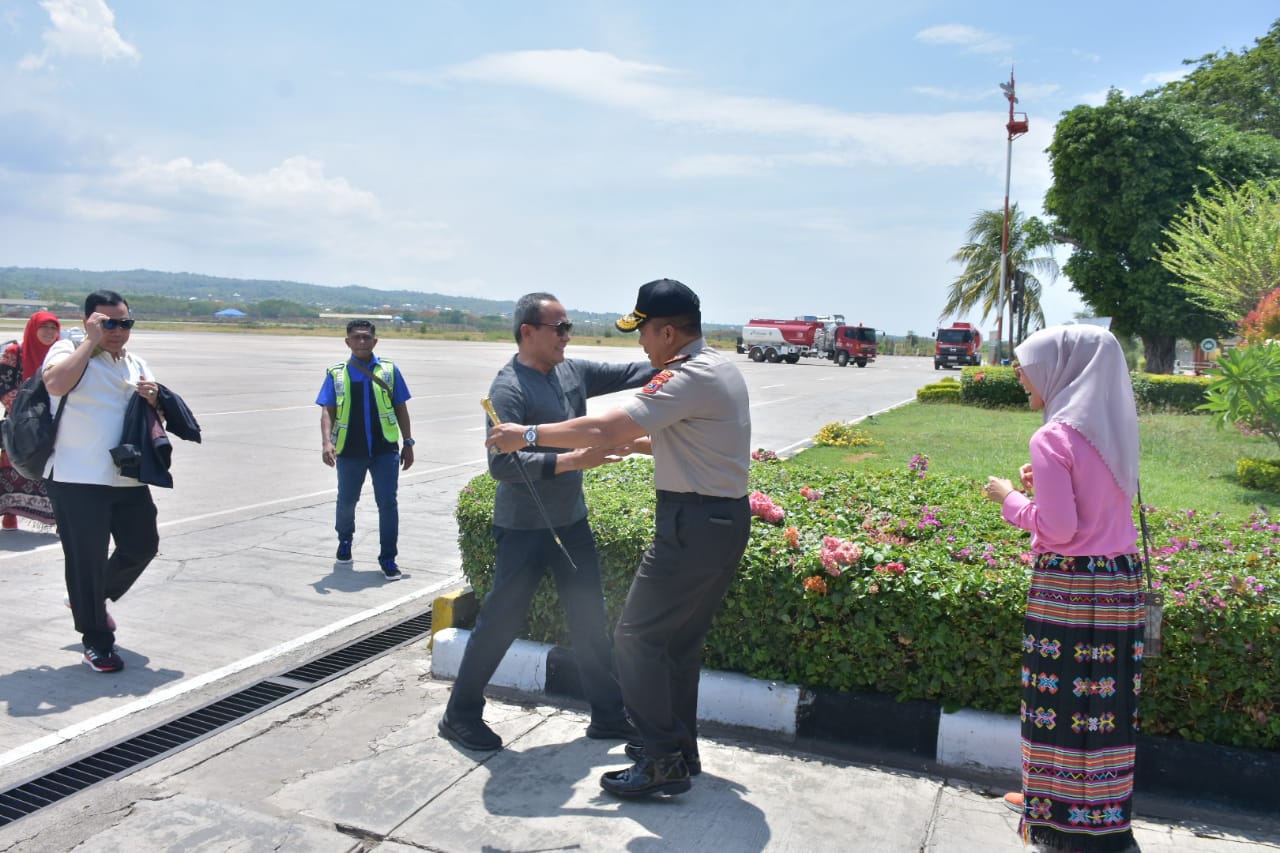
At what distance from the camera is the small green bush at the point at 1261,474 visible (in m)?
10.8

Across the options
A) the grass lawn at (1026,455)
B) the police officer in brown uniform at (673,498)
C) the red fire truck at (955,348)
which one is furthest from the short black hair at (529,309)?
the red fire truck at (955,348)

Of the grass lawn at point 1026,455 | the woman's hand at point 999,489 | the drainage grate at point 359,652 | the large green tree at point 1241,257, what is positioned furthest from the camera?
the large green tree at point 1241,257

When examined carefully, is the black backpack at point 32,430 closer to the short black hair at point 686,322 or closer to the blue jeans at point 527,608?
the blue jeans at point 527,608

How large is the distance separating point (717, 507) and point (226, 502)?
7.08 m

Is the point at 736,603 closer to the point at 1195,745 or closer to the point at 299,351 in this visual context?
the point at 1195,745

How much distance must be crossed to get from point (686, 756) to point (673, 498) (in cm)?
102

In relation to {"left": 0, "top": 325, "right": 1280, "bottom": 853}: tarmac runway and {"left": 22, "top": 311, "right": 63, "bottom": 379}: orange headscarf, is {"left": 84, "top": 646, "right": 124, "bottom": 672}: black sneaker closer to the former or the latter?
{"left": 0, "top": 325, "right": 1280, "bottom": 853}: tarmac runway

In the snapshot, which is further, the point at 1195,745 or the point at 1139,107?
the point at 1139,107

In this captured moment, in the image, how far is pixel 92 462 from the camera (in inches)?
187

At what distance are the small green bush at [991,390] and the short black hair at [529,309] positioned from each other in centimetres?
2111

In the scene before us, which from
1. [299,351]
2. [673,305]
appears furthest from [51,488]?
[299,351]

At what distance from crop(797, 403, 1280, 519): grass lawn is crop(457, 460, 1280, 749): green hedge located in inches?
152

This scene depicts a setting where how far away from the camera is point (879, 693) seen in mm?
3996

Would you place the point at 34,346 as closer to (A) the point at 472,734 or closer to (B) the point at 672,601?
(A) the point at 472,734
